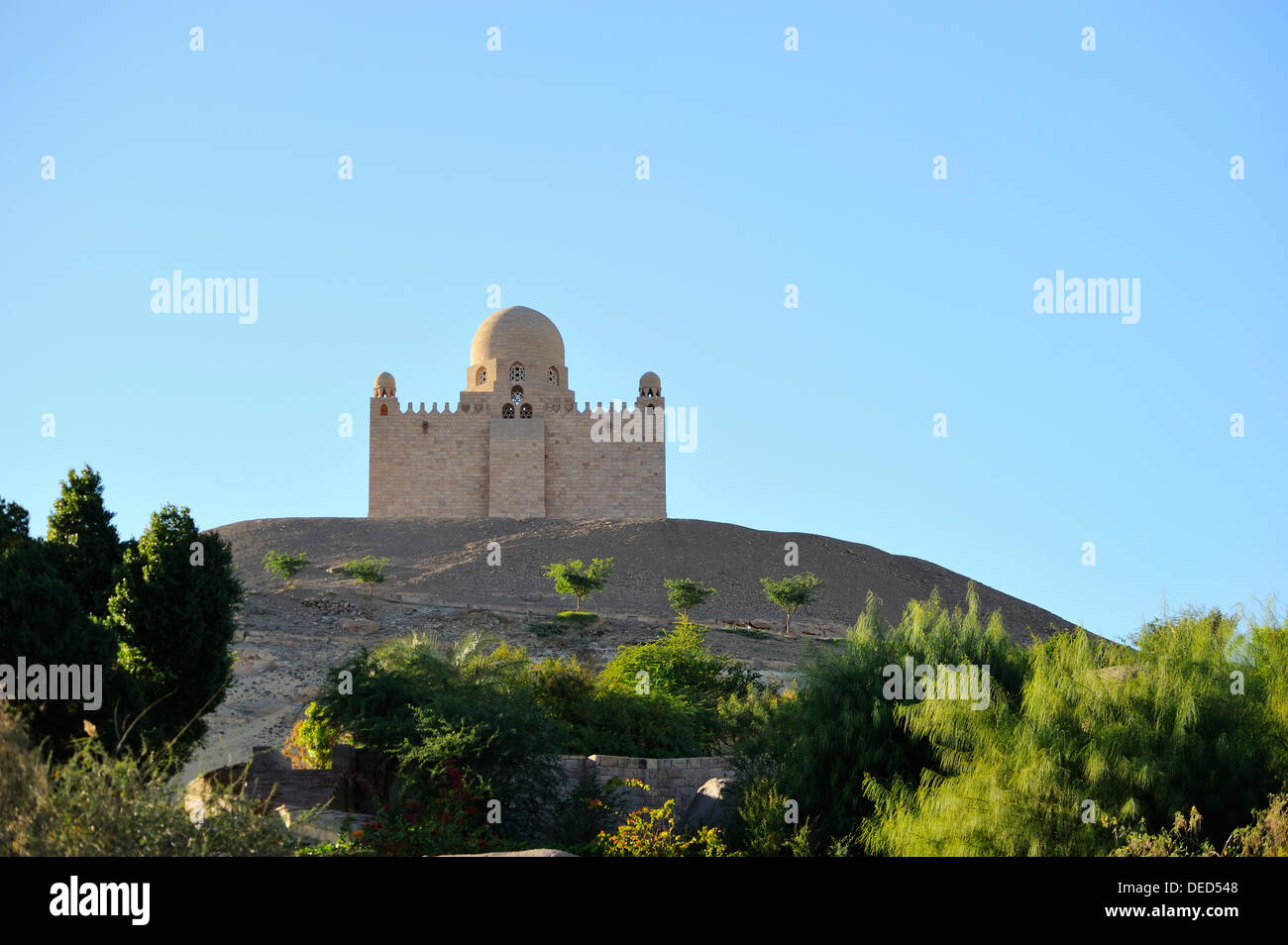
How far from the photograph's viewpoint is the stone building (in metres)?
56.1

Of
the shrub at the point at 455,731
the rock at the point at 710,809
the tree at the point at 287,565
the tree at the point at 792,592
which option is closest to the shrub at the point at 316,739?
the shrub at the point at 455,731

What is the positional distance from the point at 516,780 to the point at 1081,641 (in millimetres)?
7391

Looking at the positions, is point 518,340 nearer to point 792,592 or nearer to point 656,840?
point 792,592

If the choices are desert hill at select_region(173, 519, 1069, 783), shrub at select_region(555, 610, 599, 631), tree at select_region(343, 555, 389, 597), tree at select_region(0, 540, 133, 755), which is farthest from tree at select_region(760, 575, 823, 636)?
tree at select_region(0, 540, 133, 755)

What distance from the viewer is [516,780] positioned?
17.1 m

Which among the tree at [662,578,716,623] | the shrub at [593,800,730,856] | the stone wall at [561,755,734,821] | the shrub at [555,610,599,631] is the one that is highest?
the tree at [662,578,716,623]

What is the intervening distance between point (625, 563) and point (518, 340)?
43.6ft

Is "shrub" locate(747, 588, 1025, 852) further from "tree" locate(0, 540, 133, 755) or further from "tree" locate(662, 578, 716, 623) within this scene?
"tree" locate(662, 578, 716, 623)

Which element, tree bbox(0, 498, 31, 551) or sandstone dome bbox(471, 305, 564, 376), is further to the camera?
sandstone dome bbox(471, 305, 564, 376)

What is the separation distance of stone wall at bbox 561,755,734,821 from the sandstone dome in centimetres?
4086

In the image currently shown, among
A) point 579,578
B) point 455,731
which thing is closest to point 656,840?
point 455,731

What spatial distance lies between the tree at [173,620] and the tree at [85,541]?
1.63 metres

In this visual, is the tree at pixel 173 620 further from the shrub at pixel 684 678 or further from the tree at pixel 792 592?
the tree at pixel 792 592

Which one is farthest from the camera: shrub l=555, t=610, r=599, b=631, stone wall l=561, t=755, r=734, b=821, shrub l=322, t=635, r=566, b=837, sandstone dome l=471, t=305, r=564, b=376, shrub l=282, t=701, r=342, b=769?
sandstone dome l=471, t=305, r=564, b=376
